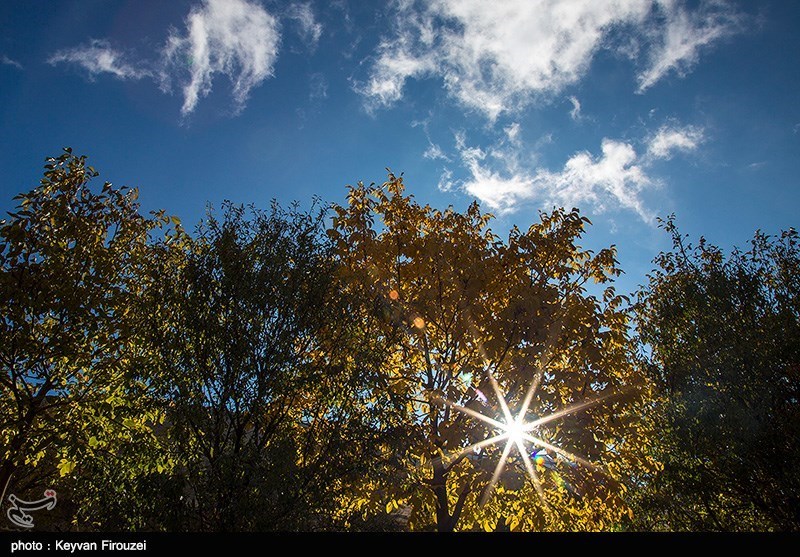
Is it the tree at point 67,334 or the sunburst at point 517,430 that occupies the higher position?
the tree at point 67,334

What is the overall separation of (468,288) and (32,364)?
11.7m

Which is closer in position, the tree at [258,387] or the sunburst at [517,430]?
the tree at [258,387]

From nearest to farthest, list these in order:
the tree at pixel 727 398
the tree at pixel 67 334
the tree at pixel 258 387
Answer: the tree at pixel 258 387
the tree at pixel 67 334
the tree at pixel 727 398

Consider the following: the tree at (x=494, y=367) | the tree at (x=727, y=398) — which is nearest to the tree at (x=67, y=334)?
the tree at (x=494, y=367)

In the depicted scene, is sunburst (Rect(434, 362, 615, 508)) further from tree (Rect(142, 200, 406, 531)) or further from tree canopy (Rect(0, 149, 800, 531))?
tree (Rect(142, 200, 406, 531))

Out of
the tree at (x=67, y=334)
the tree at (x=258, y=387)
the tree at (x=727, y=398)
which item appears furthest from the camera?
the tree at (x=727, y=398)

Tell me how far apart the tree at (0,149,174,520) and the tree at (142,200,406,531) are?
1485 mm

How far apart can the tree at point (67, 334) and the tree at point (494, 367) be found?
6.25 meters

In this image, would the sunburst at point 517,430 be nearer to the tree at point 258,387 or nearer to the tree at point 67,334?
the tree at point 258,387

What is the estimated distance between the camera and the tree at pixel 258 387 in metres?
7.89

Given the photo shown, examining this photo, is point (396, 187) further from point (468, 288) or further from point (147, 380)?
point (147, 380)

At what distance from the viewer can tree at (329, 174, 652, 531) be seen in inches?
445

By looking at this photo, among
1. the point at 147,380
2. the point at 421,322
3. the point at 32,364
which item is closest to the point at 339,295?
the point at 421,322

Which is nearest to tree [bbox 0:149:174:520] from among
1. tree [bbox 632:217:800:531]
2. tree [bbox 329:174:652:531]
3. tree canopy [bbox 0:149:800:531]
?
tree canopy [bbox 0:149:800:531]
